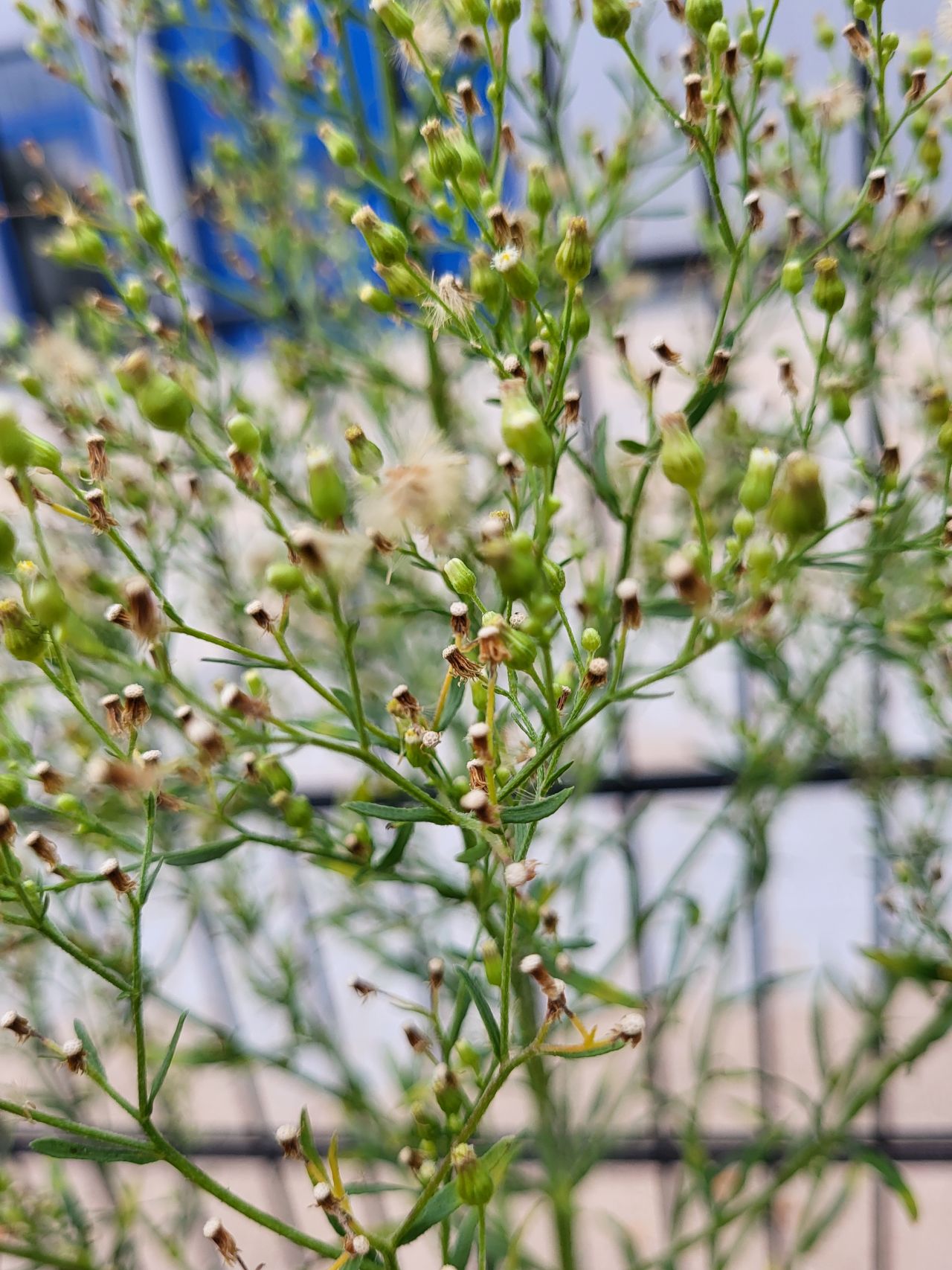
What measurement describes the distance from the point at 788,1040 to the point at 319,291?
3.77 ft

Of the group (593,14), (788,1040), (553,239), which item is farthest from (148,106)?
(788,1040)

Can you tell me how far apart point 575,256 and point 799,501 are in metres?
0.15

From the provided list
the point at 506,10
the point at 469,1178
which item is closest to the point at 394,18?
the point at 506,10

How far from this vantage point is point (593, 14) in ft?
1.52

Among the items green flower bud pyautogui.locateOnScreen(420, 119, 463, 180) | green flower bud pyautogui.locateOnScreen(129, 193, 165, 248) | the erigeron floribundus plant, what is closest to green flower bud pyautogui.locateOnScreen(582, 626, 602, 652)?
the erigeron floribundus plant

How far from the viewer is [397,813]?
1.36 feet

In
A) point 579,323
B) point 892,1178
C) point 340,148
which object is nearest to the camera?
point 579,323

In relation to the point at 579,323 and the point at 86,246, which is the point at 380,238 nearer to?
the point at 579,323

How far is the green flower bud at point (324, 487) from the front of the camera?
13.9 inches

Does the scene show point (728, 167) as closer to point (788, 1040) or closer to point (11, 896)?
point (788, 1040)

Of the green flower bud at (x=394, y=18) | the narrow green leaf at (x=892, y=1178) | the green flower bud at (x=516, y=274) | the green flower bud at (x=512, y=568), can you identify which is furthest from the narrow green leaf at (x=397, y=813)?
the narrow green leaf at (x=892, y=1178)

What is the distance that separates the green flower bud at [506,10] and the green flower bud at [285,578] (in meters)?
0.27

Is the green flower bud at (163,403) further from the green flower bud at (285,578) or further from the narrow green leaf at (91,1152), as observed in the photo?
the narrow green leaf at (91,1152)

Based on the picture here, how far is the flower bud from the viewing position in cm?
41
